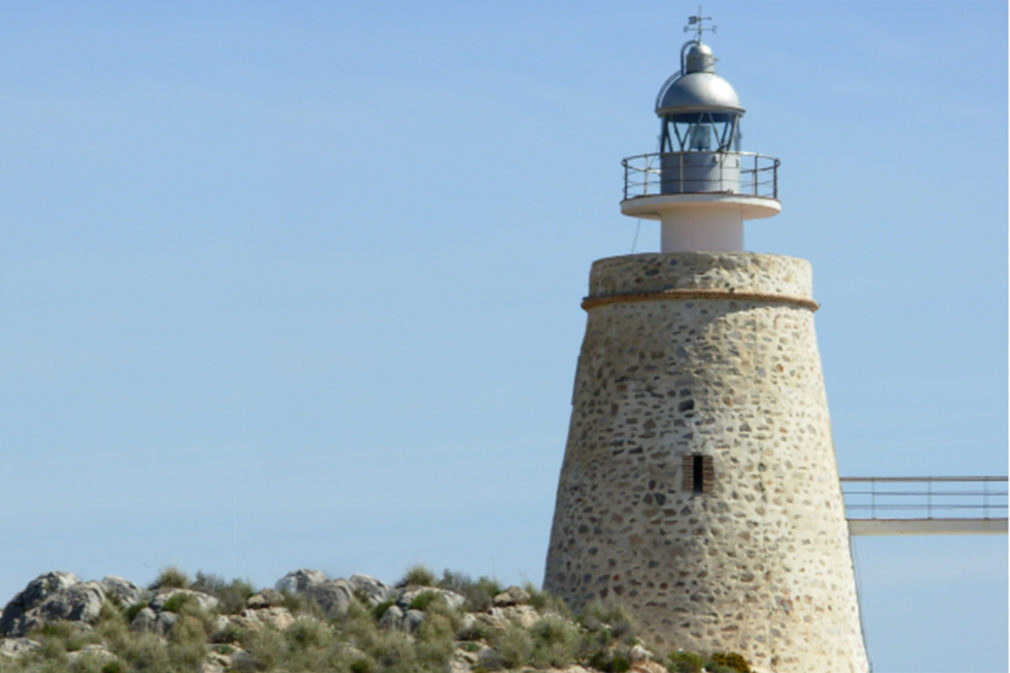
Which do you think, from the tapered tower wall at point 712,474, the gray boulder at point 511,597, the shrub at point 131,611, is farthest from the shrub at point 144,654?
the tapered tower wall at point 712,474

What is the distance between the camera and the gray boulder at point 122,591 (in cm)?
3566

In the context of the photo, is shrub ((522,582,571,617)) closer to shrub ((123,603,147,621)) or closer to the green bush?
the green bush

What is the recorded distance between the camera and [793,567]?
122ft

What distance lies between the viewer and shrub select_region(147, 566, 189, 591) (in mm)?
36500

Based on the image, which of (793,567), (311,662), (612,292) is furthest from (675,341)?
(311,662)

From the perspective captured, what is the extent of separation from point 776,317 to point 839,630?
4.99 m

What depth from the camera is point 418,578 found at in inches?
1462

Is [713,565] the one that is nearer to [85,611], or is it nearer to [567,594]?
[567,594]

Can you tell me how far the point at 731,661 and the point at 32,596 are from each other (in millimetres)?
10429

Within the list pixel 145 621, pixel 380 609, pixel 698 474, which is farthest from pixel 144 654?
pixel 698 474

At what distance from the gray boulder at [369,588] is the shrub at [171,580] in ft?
8.18

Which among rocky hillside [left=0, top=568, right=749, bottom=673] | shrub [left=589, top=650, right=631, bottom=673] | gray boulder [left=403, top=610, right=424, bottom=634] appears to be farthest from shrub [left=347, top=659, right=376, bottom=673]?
shrub [left=589, top=650, right=631, bottom=673]

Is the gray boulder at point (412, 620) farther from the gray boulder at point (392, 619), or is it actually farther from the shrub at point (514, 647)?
the shrub at point (514, 647)

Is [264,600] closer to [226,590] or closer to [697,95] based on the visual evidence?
[226,590]
